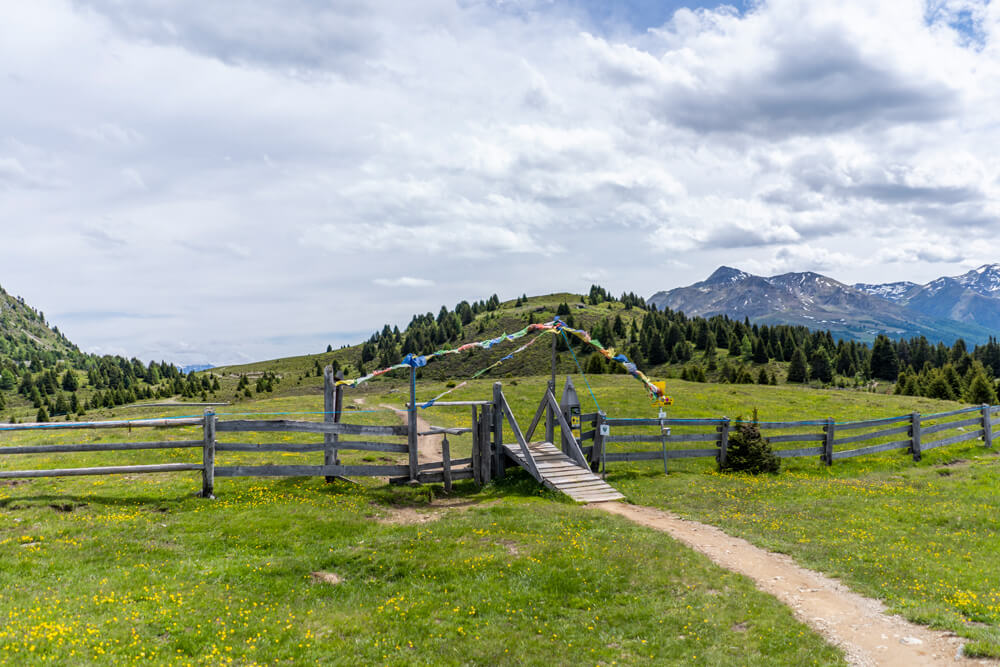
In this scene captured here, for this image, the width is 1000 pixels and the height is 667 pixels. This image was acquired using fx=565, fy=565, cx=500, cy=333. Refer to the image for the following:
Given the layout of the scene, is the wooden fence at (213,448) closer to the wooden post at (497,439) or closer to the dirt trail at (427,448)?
the wooden post at (497,439)

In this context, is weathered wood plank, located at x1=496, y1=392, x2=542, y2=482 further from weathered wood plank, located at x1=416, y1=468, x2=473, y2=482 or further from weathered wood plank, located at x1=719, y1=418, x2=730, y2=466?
weathered wood plank, located at x1=719, y1=418, x2=730, y2=466

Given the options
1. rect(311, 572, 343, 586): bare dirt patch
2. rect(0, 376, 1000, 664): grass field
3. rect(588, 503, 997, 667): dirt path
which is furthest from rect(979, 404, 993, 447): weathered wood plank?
rect(311, 572, 343, 586): bare dirt patch

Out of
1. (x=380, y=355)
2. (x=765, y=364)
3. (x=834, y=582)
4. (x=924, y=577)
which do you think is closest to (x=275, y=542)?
(x=834, y=582)

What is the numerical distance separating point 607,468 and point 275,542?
48.2 ft

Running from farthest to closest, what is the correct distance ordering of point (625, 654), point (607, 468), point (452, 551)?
point (607, 468)
point (452, 551)
point (625, 654)

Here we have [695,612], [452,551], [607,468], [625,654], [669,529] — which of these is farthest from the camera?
[607,468]

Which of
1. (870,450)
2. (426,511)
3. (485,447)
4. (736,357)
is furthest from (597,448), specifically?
(736,357)

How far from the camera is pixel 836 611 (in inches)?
395

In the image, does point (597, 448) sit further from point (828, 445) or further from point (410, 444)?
point (828, 445)

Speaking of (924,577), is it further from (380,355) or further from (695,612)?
(380,355)

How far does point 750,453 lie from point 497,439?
10422mm

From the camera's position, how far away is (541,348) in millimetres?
127188

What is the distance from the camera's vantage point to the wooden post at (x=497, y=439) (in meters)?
20.4

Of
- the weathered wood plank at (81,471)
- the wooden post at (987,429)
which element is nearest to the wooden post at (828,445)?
the wooden post at (987,429)
